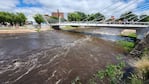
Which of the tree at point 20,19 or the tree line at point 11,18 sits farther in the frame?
the tree at point 20,19

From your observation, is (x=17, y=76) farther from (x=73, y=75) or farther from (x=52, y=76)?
(x=73, y=75)

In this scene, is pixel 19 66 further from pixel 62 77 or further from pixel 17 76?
pixel 62 77

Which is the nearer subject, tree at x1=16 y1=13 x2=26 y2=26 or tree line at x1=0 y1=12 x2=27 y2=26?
tree line at x1=0 y1=12 x2=27 y2=26

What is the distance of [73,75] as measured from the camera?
14.3 m

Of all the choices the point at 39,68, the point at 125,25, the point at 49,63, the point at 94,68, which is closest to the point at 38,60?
the point at 49,63

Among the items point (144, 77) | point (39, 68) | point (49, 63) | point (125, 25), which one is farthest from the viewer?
point (125, 25)

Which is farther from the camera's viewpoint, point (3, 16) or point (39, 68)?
point (3, 16)

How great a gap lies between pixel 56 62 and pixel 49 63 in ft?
2.83

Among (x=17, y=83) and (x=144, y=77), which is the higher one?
(x=144, y=77)

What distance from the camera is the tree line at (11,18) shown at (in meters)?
75.0

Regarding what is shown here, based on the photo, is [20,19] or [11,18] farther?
[20,19]

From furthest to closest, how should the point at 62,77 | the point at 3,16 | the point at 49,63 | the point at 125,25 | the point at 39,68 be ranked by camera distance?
the point at 3,16
the point at 125,25
the point at 49,63
the point at 39,68
the point at 62,77

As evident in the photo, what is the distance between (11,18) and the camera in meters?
78.0

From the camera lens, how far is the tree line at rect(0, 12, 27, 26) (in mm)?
75000
